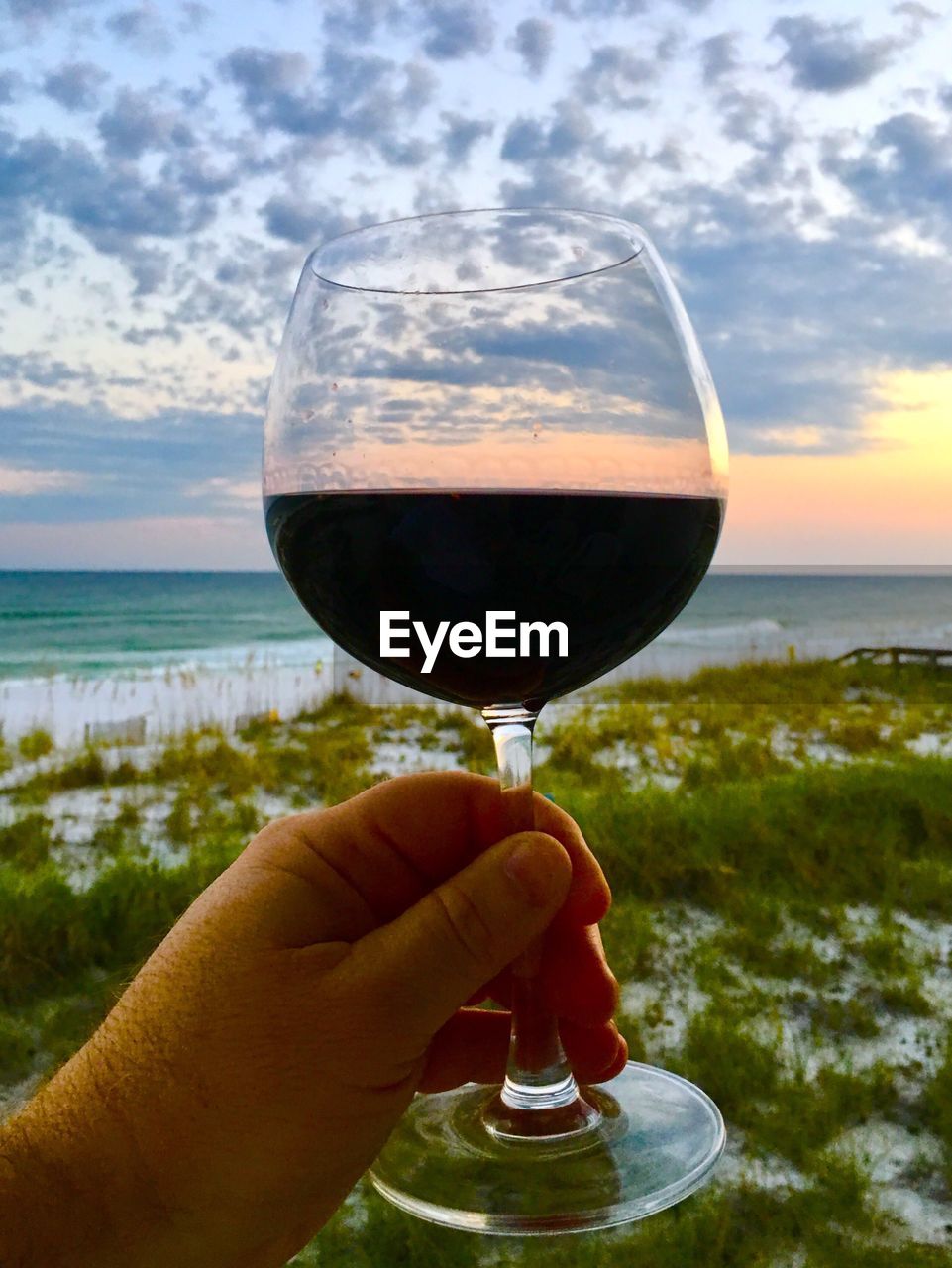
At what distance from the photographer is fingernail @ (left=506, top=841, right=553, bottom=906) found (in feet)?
2.16

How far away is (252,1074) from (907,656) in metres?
4.36

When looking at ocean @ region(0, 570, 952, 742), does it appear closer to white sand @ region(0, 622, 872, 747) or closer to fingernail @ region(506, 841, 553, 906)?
white sand @ region(0, 622, 872, 747)

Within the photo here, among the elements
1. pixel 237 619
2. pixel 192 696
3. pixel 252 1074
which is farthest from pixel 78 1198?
pixel 237 619

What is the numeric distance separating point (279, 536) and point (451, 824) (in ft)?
1.00

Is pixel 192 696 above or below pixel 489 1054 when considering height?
below

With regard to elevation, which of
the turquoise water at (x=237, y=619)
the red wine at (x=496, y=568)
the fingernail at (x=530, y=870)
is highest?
the red wine at (x=496, y=568)

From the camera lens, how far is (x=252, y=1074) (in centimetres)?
66

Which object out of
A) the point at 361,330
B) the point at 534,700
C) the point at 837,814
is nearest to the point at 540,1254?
the point at 534,700

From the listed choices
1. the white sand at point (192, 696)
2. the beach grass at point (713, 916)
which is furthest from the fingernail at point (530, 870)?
the white sand at point (192, 696)

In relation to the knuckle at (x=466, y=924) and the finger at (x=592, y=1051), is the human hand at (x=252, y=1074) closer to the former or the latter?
the knuckle at (x=466, y=924)

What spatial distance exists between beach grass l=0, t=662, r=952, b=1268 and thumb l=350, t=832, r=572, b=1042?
0.37m

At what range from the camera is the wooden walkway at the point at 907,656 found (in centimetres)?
424

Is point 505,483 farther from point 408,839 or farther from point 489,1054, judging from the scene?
point 489,1054

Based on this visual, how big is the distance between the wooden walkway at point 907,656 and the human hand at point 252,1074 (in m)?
3.90
